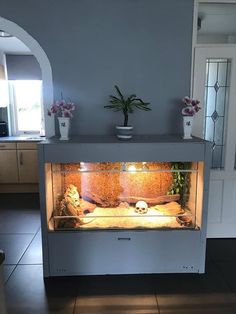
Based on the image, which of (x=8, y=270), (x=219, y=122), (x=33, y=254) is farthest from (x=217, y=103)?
(x=8, y=270)

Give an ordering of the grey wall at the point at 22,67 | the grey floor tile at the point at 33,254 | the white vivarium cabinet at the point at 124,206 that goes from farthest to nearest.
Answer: the grey wall at the point at 22,67 → the grey floor tile at the point at 33,254 → the white vivarium cabinet at the point at 124,206

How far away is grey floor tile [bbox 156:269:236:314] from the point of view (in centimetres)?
208

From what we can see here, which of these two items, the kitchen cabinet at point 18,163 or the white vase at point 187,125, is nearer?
the white vase at point 187,125

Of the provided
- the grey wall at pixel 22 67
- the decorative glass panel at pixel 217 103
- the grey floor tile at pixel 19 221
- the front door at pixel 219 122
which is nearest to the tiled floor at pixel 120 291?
the front door at pixel 219 122

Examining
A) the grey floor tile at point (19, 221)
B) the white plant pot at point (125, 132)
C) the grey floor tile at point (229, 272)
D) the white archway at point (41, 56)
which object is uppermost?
the white archway at point (41, 56)

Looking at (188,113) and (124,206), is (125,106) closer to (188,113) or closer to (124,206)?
(188,113)

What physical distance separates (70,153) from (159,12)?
158cm

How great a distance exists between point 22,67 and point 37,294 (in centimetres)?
411

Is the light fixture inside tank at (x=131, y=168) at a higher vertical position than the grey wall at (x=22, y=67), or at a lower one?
lower

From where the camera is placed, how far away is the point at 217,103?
3.02 m

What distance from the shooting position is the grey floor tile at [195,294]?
81.9 inches

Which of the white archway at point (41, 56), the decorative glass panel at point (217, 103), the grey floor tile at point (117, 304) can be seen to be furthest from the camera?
the decorative glass panel at point (217, 103)

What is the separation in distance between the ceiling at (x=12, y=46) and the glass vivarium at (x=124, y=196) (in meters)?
2.80

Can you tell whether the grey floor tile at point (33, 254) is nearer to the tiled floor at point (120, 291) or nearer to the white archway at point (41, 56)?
the tiled floor at point (120, 291)
